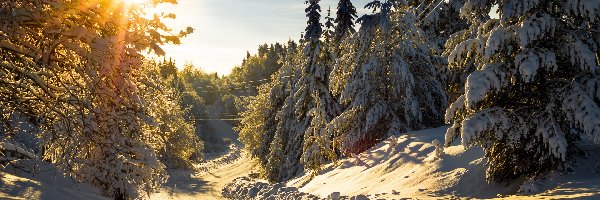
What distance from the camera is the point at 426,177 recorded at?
12805 mm

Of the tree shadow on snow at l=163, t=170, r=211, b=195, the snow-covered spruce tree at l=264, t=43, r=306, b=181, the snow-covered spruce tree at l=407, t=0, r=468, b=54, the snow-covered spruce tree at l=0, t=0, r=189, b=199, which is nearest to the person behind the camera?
the snow-covered spruce tree at l=0, t=0, r=189, b=199

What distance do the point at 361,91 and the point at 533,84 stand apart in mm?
11022

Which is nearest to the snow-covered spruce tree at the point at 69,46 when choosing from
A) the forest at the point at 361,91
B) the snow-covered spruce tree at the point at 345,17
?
the forest at the point at 361,91

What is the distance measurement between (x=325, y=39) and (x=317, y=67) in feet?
5.95

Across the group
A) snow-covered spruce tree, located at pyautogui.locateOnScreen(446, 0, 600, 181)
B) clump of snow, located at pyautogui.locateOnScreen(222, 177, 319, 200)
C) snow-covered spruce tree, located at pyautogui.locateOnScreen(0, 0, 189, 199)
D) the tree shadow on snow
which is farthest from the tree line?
snow-covered spruce tree, located at pyautogui.locateOnScreen(0, 0, 189, 199)

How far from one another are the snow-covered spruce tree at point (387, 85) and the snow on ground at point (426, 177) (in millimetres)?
1879

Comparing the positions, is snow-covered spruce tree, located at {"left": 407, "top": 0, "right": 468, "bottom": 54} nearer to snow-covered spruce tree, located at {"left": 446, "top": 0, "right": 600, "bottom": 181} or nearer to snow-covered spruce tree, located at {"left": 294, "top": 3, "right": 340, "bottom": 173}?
snow-covered spruce tree, located at {"left": 294, "top": 3, "right": 340, "bottom": 173}

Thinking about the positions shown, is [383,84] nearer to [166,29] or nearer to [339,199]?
[339,199]

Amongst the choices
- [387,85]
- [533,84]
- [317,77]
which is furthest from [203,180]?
[533,84]

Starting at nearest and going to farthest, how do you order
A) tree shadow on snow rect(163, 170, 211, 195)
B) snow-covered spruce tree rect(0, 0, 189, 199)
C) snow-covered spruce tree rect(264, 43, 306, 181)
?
1. snow-covered spruce tree rect(0, 0, 189, 199)
2. snow-covered spruce tree rect(264, 43, 306, 181)
3. tree shadow on snow rect(163, 170, 211, 195)

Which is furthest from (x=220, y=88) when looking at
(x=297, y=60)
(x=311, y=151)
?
(x=311, y=151)

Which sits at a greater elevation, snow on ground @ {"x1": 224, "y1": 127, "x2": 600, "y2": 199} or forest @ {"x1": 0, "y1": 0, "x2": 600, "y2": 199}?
forest @ {"x1": 0, "y1": 0, "x2": 600, "y2": 199}

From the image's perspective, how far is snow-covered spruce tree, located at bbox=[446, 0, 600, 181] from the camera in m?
9.06

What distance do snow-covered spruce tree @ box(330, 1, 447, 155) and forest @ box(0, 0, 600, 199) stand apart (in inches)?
2.5
